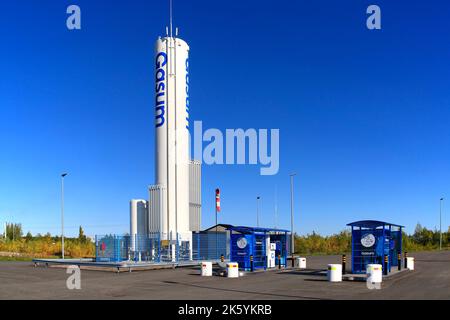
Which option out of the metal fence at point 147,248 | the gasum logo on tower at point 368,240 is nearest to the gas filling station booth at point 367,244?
the gasum logo on tower at point 368,240

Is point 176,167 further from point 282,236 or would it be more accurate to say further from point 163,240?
point 282,236

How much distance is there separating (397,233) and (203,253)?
57.2 feet

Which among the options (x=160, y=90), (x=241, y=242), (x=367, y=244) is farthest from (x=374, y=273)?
(x=160, y=90)

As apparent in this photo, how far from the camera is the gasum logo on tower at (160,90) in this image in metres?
40.8

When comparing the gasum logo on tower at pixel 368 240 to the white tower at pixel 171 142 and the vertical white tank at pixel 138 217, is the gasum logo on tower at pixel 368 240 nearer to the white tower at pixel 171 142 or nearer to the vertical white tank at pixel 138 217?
the white tower at pixel 171 142

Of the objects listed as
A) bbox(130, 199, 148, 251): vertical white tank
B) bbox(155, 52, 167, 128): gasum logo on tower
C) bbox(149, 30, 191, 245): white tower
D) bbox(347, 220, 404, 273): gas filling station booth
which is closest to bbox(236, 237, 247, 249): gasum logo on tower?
bbox(347, 220, 404, 273): gas filling station booth

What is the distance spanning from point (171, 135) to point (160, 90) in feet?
13.0

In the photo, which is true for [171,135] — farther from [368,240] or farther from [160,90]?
[368,240]

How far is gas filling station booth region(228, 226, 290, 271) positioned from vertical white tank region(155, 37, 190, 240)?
372 inches

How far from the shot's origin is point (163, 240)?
39.8 metres

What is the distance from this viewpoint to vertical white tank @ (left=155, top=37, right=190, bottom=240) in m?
40.6

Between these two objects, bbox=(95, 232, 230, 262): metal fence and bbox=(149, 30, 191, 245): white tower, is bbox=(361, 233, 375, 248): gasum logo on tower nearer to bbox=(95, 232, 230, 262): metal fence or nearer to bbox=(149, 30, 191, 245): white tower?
bbox=(95, 232, 230, 262): metal fence

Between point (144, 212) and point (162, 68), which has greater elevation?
point (162, 68)
